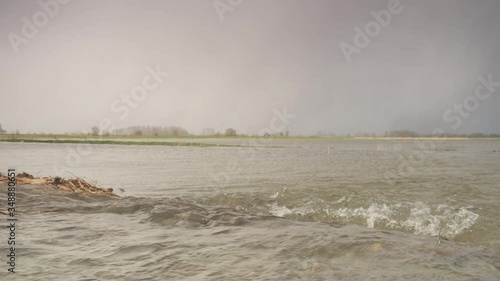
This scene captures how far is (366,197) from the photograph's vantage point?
1398 cm

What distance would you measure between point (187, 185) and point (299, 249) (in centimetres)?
1447

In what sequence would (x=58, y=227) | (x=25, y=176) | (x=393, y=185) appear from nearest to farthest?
1. (x=58, y=227)
2. (x=25, y=176)
3. (x=393, y=185)

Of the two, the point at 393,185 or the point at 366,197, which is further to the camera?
the point at 393,185

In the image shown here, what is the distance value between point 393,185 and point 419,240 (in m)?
12.3

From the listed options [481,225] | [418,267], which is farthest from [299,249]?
[481,225]

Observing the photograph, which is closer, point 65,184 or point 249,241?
point 249,241

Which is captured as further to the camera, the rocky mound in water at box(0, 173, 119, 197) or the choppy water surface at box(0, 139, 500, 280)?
the rocky mound in water at box(0, 173, 119, 197)

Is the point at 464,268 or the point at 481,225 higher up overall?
the point at 464,268

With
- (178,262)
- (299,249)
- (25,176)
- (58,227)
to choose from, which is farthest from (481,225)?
(25,176)

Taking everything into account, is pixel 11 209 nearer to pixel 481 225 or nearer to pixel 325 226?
pixel 325 226

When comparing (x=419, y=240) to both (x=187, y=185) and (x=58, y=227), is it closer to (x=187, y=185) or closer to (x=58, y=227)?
(x=58, y=227)

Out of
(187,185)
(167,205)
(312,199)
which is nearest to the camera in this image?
(167,205)

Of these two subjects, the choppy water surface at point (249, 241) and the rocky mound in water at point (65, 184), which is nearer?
the choppy water surface at point (249, 241)

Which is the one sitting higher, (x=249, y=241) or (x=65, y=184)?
(x=249, y=241)
